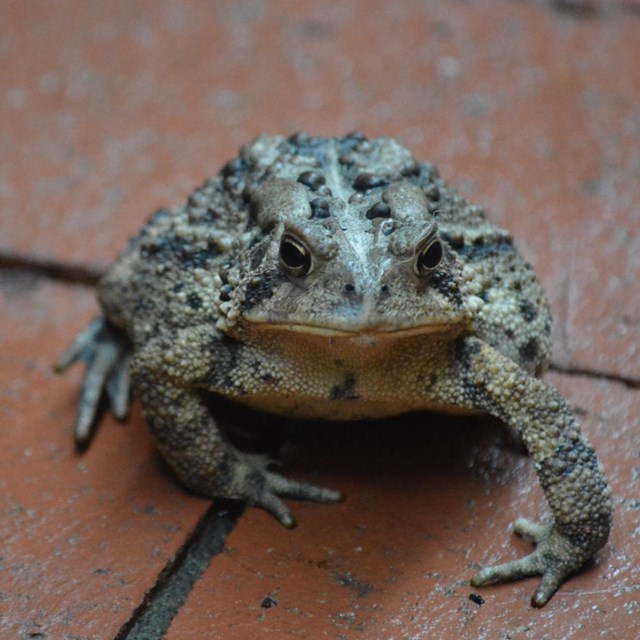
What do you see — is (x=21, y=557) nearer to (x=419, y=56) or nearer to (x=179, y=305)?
(x=179, y=305)

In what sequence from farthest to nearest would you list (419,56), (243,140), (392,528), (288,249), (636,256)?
(419,56)
(243,140)
(636,256)
(392,528)
(288,249)

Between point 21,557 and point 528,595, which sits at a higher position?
point 528,595

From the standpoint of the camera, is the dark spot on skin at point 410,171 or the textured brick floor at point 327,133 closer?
the textured brick floor at point 327,133

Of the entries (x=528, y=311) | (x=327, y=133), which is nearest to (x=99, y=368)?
(x=528, y=311)

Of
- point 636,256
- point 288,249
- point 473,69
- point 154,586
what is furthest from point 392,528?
point 473,69

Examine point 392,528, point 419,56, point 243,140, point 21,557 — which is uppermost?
point 419,56

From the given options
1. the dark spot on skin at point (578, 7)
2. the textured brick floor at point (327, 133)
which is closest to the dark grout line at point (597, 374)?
the textured brick floor at point (327, 133)

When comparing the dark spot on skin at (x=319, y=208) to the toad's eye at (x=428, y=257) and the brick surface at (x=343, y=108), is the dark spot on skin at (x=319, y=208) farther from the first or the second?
the brick surface at (x=343, y=108)
